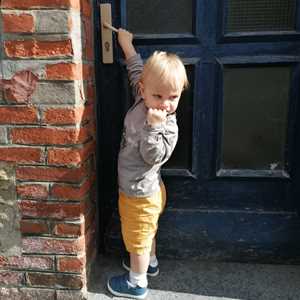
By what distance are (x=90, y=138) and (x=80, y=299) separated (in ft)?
2.51

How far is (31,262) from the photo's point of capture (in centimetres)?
174

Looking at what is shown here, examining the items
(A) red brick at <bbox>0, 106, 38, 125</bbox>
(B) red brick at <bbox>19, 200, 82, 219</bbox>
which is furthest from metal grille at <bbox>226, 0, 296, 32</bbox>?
(B) red brick at <bbox>19, 200, 82, 219</bbox>

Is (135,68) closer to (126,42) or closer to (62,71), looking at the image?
(126,42)

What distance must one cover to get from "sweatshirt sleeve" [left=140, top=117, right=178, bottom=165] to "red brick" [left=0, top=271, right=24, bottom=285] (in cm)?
83

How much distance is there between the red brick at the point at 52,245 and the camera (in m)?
1.70

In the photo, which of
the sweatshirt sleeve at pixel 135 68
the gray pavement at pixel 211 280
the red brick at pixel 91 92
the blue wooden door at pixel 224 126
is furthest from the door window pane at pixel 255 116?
the red brick at pixel 91 92

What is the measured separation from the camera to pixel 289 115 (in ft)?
6.15

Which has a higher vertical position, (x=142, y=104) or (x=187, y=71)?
(x=187, y=71)

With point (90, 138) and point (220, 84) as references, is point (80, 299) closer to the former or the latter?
point (90, 138)

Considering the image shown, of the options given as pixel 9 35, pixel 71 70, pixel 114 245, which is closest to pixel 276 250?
pixel 114 245

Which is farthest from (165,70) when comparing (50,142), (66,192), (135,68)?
(66,192)

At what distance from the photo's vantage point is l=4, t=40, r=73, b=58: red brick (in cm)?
151

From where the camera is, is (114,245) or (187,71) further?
(114,245)

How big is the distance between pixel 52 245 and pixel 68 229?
0.37 feet
